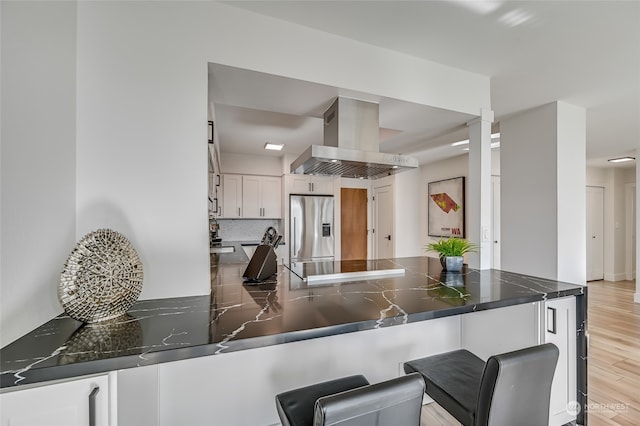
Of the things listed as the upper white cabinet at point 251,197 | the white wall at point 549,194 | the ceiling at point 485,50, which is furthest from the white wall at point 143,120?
the upper white cabinet at point 251,197

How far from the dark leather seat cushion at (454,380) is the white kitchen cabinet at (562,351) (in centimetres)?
50

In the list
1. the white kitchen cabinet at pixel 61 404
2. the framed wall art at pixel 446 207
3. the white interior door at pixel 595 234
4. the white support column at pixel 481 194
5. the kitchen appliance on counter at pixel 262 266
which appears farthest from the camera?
the white interior door at pixel 595 234

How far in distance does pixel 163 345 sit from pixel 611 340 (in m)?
4.13

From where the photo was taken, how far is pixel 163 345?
0.87 meters

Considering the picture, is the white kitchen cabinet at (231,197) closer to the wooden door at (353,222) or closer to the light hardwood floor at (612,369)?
the wooden door at (353,222)

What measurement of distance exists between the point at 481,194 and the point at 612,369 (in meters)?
1.88

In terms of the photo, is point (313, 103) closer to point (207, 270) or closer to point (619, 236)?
point (207, 270)

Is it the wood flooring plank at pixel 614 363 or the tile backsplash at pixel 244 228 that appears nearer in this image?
the wood flooring plank at pixel 614 363

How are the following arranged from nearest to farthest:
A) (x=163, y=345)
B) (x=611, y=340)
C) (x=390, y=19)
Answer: (x=163, y=345)
(x=390, y=19)
(x=611, y=340)

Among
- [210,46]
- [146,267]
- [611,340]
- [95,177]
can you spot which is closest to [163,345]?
[146,267]

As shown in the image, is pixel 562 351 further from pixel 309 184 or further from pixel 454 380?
pixel 309 184

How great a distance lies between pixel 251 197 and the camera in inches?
189

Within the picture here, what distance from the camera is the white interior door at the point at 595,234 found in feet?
19.4

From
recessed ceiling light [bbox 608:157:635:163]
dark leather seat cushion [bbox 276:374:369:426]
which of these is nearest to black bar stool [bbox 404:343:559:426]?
dark leather seat cushion [bbox 276:374:369:426]
